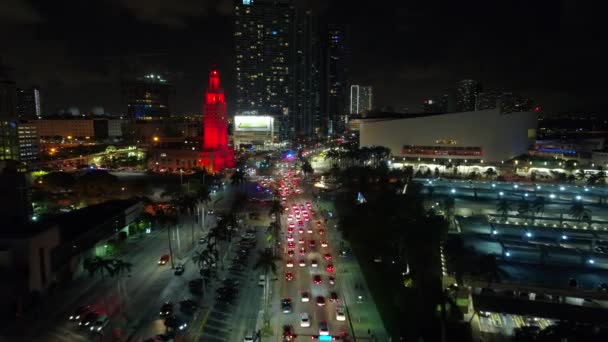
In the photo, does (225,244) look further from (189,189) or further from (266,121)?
(266,121)

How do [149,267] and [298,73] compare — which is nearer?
[149,267]

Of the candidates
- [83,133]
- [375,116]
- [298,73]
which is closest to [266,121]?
[375,116]

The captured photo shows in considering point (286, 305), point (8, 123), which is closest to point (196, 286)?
point (286, 305)

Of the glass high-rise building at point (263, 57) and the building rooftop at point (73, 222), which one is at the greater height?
the glass high-rise building at point (263, 57)

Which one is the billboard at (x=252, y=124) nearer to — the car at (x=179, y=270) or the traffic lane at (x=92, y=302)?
the traffic lane at (x=92, y=302)

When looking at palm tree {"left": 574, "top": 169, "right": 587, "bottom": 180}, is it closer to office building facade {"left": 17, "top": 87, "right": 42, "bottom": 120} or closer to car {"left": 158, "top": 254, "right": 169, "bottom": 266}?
car {"left": 158, "top": 254, "right": 169, "bottom": 266}

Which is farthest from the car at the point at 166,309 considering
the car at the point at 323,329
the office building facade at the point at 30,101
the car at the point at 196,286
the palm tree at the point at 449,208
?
the office building facade at the point at 30,101

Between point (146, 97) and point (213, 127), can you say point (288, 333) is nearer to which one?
point (213, 127)
